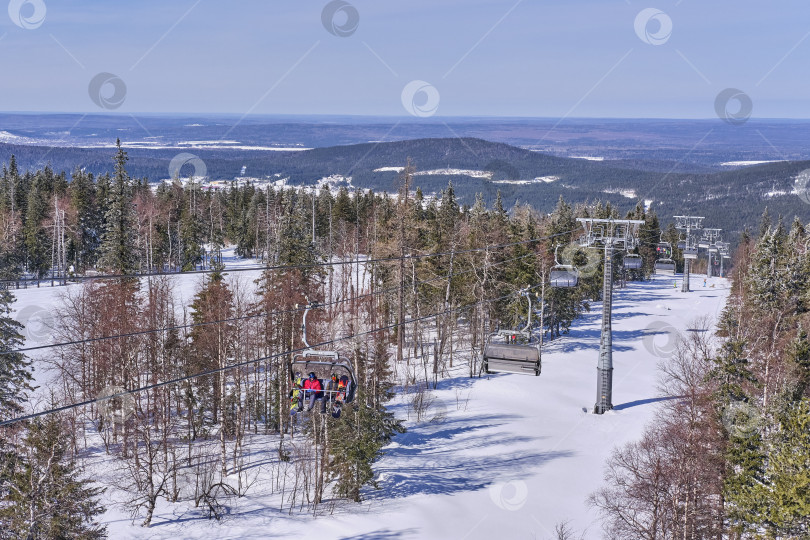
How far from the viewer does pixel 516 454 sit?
38250 millimetres

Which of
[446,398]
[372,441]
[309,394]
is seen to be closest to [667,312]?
[446,398]

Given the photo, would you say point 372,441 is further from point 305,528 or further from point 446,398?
point 446,398

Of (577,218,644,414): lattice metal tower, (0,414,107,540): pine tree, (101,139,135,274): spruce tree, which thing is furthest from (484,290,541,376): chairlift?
(101,139,135,274): spruce tree

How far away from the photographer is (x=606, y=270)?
33750mm

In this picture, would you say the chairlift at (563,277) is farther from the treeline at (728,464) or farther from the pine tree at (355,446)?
the pine tree at (355,446)

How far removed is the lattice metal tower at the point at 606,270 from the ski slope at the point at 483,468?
2015 millimetres

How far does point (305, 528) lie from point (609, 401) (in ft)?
64.6
